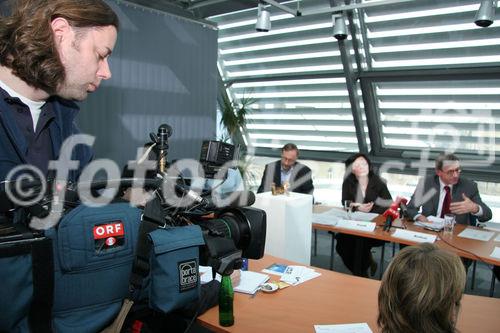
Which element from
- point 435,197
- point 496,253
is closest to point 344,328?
point 496,253

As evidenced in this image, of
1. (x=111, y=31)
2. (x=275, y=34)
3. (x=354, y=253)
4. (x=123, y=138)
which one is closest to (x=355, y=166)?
(x=354, y=253)

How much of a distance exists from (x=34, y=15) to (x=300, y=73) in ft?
15.4

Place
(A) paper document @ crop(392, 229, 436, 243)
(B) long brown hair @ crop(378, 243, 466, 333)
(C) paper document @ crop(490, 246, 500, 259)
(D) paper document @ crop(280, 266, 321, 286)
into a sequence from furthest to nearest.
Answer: (A) paper document @ crop(392, 229, 436, 243), (C) paper document @ crop(490, 246, 500, 259), (D) paper document @ crop(280, 266, 321, 286), (B) long brown hair @ crop(378, 243, 466, 333)

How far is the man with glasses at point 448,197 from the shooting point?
11.3ft

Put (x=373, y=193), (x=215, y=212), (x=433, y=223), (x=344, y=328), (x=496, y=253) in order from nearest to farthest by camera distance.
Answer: (x=215, y=212) < (x=344, y=328) < (x=496, y=253) < (x=433, y=223) < (x=373, y=193)

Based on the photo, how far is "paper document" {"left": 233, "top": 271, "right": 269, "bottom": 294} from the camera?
6.23ft

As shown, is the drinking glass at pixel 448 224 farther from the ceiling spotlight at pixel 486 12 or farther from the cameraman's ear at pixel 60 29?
the cameraman's ear at pixel 60 29

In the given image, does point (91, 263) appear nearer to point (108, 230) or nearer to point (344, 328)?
point (108, 230)

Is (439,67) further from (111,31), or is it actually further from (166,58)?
(111,31)

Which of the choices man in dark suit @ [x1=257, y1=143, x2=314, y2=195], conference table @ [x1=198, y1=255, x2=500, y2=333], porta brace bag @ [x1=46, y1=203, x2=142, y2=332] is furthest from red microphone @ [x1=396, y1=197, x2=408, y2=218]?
porta brace bag @ [x1=46, y1=203, x2=142, y2=332]

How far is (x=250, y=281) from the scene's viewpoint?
200cm

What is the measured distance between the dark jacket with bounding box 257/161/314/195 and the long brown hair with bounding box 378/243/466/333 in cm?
346

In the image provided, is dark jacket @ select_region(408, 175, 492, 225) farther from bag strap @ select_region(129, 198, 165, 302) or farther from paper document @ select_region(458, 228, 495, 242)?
bag strap @ select_region(129, 198, 165, 302)

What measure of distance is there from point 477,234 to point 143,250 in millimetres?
3043
